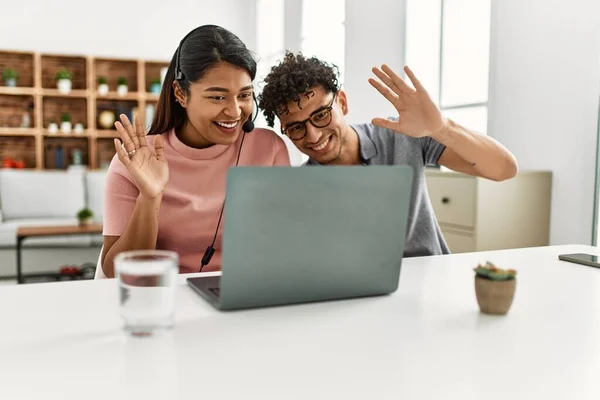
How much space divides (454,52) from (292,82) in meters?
2.20

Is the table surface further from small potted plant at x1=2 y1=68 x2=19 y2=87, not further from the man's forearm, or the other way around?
the man's forearm

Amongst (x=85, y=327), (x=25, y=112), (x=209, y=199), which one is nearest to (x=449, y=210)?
(x=209, y=199)

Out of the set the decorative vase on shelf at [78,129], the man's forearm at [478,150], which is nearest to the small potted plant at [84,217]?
the decorative vase on shelf at [78,129]

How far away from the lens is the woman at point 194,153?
1407 millimetres

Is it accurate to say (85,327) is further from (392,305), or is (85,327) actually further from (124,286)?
(392,305)

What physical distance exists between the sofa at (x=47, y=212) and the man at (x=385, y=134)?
313cm

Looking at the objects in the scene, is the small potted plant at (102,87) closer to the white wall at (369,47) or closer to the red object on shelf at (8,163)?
the red object on shelf at (8,163)

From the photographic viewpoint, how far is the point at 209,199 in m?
1.49

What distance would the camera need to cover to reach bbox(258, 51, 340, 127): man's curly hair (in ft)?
4.81

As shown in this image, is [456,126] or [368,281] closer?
[368,281]

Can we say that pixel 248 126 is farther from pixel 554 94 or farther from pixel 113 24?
pixel 113 24

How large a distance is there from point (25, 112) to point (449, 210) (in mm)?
4734

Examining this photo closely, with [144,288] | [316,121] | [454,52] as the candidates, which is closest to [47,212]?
[454,52]

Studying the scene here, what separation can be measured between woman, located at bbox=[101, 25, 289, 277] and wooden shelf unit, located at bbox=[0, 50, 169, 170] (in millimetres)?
4373
